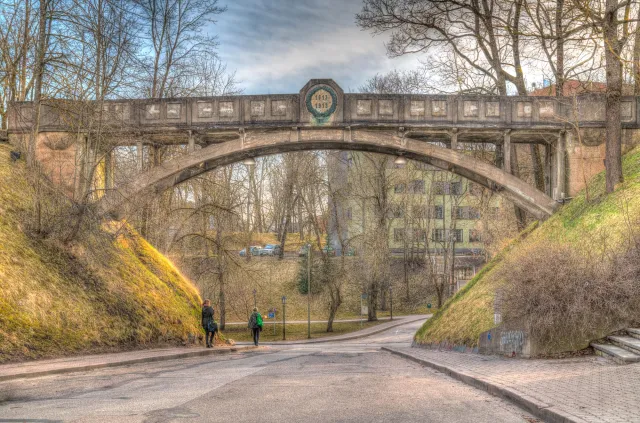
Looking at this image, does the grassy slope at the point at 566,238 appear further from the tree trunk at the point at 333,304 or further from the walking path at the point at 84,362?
the tree trunk at the point at 333,304

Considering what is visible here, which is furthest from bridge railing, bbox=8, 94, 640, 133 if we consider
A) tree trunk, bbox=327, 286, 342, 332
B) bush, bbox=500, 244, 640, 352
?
tree trunk, bbox=327, 286, 342, 332

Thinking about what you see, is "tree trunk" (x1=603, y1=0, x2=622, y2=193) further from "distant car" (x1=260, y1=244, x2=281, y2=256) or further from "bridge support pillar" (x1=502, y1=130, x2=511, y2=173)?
"distant car" (x1=260, y1=244, x2=281, y2=256)

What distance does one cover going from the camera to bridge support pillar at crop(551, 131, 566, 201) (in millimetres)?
23875

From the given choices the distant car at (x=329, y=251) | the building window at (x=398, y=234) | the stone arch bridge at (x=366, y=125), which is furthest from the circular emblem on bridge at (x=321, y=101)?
the building window at (x=398, y=234)

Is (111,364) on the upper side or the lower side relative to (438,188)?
lower

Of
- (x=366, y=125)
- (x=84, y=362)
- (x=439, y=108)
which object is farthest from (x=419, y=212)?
(x=84, y=362)

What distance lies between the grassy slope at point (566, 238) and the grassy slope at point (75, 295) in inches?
327

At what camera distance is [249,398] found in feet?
28.1

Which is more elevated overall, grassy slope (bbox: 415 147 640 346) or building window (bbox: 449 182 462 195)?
building window (bbox: 449 182 462 195)

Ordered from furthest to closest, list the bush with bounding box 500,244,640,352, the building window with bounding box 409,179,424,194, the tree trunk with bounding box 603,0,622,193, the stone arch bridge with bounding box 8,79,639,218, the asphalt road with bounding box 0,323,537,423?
the building window with bounding box 409,179,424,194 → the stone arch bridge with bounding box 8,79,639,218 → the tree trunk with bounding box 603,0,622,193 → the bush with bounding box 500,244,640,352 → the asphalt road with bounding box 0,323,537,423

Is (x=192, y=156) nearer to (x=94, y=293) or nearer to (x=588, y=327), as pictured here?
(x=94, y=293)

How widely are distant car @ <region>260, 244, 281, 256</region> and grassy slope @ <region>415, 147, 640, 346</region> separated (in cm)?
3922

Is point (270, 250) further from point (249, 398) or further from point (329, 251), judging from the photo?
point (249, 398)

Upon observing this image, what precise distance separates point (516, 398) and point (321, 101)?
670 inches
